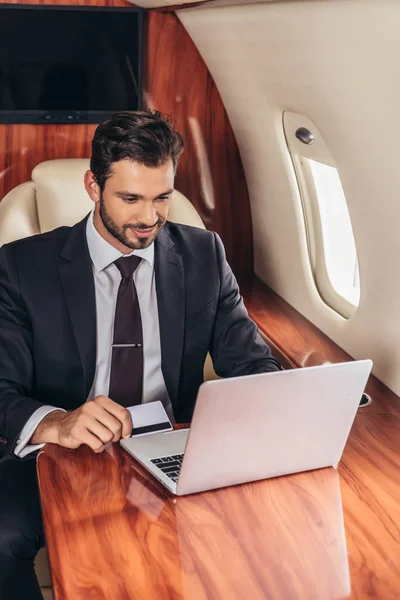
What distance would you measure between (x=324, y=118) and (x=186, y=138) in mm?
1102

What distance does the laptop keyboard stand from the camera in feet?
5.67

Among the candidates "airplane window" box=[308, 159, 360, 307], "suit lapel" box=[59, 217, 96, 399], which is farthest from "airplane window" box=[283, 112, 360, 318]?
"suit lapel" box=[59, 217, 96, 399]

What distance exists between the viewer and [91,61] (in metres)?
3.37

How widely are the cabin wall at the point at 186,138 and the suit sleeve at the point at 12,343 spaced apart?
1.28 metres

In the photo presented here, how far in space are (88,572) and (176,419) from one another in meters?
0.95

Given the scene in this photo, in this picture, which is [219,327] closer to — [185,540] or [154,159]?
[154,159]

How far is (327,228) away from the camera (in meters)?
3.21

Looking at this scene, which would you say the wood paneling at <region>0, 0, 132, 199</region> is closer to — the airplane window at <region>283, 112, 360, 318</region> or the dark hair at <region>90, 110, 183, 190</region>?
the airplane window at <region>283, 112, 360, 318</region>

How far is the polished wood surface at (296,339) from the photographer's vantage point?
2537 mm

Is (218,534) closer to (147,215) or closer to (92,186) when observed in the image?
(147,215)

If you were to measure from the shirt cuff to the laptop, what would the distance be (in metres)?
0.28

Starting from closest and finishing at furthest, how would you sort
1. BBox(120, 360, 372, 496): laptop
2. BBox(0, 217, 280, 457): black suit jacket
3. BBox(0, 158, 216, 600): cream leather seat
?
BBox(120, 360, 372, 496): laptop < BBox(0, 217, 280, 457): black suit jacket < BBox(0, 158, 216, 600): cream leather seat

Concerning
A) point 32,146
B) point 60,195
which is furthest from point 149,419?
point 32,146

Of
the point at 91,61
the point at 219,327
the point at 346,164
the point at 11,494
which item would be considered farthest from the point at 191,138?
the point at 11,494
